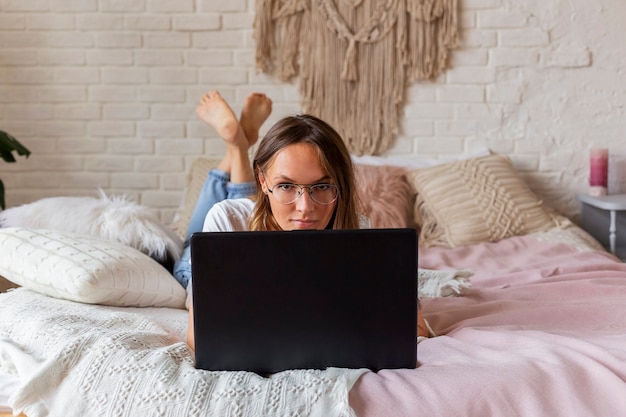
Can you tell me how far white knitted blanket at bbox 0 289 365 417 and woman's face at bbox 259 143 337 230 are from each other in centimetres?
34

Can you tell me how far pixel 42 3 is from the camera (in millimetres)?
3523

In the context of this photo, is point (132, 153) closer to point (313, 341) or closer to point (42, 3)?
point (42, 3)

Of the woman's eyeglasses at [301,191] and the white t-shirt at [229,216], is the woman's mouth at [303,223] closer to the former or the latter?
the woman's eyeglasses at [301,191]

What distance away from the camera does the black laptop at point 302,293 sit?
4.27 ft

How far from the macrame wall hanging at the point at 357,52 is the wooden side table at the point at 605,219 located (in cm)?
89

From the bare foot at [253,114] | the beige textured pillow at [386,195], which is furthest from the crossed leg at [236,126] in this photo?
the beige textured pillow at [386,195]

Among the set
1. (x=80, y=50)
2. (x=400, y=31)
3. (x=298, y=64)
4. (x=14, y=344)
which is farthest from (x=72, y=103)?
(x=14, y=344)

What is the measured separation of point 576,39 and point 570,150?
492 mm

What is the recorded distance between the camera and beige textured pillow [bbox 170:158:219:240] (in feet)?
10.2

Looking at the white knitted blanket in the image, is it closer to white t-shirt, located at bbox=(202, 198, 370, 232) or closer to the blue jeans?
white t-shirt, located at bbox=(202, 198, 370, 232)

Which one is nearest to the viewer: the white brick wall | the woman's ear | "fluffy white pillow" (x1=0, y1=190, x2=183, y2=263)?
the woman's ear

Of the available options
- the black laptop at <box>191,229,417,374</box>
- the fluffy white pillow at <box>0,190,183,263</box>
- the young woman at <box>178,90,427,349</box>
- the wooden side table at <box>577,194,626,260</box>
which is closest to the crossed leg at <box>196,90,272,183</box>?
the fluffy white pillow at <box>0,190,183,263</box>

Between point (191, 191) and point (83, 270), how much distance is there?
4.67 feet

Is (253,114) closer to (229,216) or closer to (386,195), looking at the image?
(386,195)
